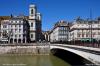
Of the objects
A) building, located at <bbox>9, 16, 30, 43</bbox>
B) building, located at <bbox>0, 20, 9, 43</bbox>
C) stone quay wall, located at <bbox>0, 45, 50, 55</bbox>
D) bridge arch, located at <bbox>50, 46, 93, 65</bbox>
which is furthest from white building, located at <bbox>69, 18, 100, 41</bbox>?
building, located at <bbox>0, 20, 9, 43</bbox>

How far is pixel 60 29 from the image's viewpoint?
443 feet

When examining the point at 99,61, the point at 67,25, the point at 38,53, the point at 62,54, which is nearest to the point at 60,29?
the point at 67,25

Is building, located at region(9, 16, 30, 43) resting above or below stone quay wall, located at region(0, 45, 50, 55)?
above

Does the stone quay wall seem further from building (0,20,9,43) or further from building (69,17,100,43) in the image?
building (0,20,9,43)

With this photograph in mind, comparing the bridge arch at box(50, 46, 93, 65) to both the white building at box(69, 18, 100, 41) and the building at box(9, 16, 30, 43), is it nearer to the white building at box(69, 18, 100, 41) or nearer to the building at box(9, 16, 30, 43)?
the white building at box(69, 18, 100, 41)

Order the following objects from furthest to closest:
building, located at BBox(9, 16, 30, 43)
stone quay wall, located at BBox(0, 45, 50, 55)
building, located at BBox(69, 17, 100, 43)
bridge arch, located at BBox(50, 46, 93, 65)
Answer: building, located at BBox(9, 16, 30, 43) → building, located at BBox(69, 17, 100, 43) → stone quay wall, located at BBox(0, 45, 50, 55) → bridge arch, located at BBox(50, 46, 93, 65)

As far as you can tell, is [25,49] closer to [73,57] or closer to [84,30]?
[84,30]

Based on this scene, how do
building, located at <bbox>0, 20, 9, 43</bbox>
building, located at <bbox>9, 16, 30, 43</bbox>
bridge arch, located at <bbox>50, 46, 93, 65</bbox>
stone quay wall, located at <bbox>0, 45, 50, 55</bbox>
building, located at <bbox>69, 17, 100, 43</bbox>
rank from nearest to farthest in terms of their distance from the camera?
1. bridge arch, located at <bbox>50, 46, 93, 65</bbox>
2. stone quay wall, located at <bbox>0, 45, 50, 55</bbox>
3. building, located at <bbox>69, 17, 100, 43</bbox>
4. building, located at <bbox>0, 20, 9, 43</bbox>
5. building, located at <bbox>9, 16, 30, 43</bbox>

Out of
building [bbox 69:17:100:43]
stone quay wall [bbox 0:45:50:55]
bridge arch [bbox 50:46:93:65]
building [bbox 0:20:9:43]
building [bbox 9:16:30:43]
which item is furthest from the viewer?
building [bbox 9:16:30:43]

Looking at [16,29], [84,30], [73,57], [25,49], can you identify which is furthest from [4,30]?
[73,57]

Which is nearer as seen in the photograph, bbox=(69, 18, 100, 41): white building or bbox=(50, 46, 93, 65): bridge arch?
bbox=(50, 46, 93, 65): bridge arch

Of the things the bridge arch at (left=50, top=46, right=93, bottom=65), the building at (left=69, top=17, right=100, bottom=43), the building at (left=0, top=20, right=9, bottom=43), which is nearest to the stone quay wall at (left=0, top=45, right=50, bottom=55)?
the bridge arch at (left=50, top=46, right=93, bottom=65)

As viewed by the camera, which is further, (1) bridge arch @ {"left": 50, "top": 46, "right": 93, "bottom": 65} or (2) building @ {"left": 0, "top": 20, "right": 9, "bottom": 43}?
(2) building @ {"left": 0, "top": 20, "right": 9, "bottom": 43}

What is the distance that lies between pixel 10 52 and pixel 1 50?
3.34 metres
